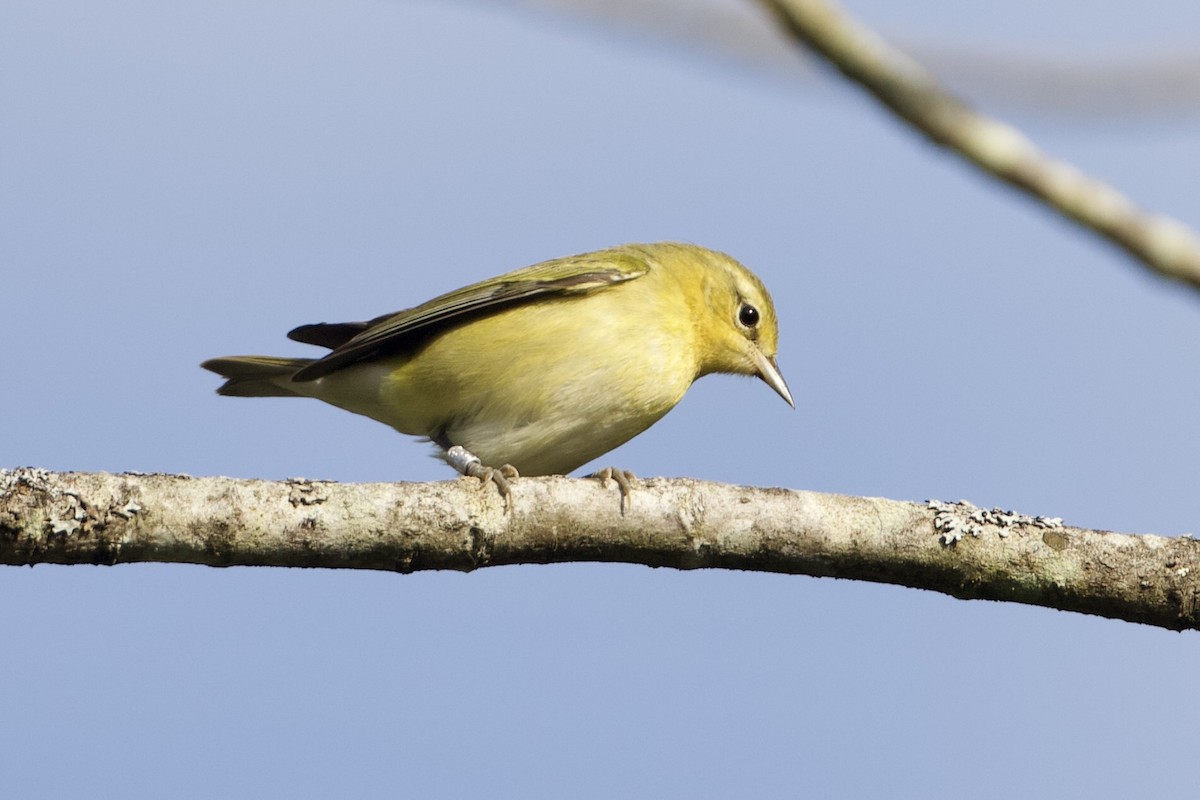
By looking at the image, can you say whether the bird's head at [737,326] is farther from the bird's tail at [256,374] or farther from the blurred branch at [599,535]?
the blurred branch at [599,535]

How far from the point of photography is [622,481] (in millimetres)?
4793

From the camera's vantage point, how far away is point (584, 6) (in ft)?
8.15

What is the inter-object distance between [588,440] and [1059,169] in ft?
16.5

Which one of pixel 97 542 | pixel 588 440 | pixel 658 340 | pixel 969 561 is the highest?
pixel 658 340

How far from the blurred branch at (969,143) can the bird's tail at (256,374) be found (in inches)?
241

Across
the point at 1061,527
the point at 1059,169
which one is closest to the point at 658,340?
the point at 1061,527

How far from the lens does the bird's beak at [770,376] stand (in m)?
7.56

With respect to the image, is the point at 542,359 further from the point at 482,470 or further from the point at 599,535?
the point at 599,535

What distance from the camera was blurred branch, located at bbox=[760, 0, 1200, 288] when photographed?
1422 millimetres

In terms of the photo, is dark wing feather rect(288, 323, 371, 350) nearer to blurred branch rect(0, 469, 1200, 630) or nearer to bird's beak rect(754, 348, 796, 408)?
bird's beak rect(754, 348, 796, 408)

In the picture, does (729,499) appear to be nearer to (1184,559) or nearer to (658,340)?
(1184,559)

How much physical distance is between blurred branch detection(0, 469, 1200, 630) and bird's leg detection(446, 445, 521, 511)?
0.16 feet

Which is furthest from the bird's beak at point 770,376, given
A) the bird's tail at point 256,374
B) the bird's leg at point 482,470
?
the bird's tail at point 256,374

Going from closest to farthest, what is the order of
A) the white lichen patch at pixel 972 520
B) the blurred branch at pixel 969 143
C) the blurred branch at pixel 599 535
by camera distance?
the blurred branch at pixel 969 143 → the blurred branch at pixel 599 535 → the white lichen patch at pixel 972 520
